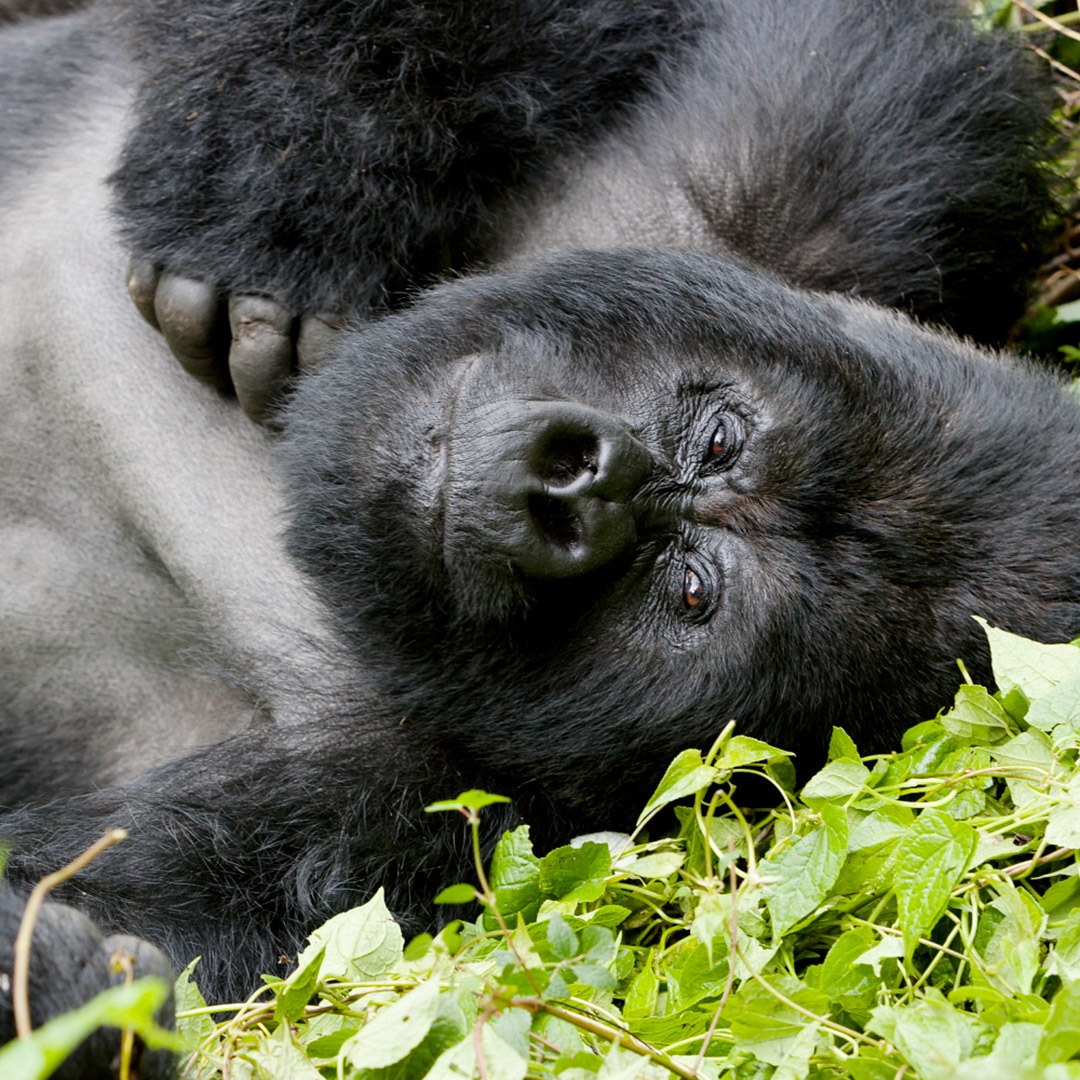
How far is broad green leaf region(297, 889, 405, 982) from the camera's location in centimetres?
184

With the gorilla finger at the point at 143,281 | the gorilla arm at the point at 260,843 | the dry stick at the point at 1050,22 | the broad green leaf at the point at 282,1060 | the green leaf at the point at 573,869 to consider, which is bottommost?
the gorilla arm at the point at 260,843

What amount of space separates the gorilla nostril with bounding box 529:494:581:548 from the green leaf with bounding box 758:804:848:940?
20.9 inches

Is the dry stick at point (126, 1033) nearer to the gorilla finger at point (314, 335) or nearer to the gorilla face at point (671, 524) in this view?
the gorilla face at point (671, 524)

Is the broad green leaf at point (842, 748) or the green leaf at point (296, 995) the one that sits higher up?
the broad green leaf at point (842, 748)

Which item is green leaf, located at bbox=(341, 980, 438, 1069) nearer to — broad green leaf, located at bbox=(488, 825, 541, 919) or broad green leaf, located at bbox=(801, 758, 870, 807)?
broad green leaf, located at bbox=(488, 825, 541, 919)

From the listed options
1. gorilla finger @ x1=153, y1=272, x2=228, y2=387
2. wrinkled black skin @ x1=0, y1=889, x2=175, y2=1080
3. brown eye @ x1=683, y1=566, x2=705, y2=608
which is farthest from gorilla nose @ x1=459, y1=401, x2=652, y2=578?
gorilla finger @ x1=153, y1=272, x2=228, y2=387

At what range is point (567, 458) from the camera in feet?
6.61

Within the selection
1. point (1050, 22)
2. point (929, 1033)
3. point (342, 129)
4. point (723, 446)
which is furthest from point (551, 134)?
point (929, 1033)

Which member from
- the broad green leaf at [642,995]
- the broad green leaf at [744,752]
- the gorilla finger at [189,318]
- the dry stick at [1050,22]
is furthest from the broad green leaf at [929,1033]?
the dry stick at [1050,22]

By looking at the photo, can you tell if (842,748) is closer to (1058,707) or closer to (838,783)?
(838,783)

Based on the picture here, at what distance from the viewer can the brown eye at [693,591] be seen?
82.0 inches

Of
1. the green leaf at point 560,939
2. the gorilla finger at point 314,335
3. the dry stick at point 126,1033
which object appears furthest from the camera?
the gorilla finger at point 314,335

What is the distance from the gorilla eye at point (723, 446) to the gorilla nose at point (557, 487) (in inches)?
6.6

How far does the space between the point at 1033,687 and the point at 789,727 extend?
37 centimetres
